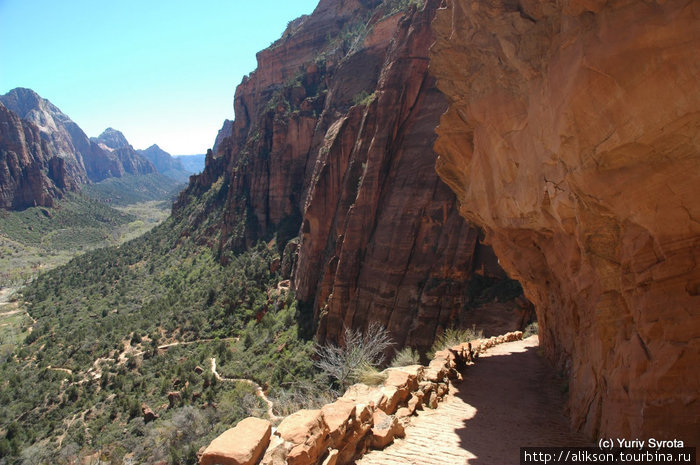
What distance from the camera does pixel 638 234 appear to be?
6.77 metres

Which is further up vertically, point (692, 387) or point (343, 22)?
point (343, 22)

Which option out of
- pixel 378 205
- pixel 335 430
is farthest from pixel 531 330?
pixel 335 430

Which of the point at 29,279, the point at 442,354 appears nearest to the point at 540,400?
the point at 442,354

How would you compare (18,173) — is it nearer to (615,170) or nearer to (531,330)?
(531,330)

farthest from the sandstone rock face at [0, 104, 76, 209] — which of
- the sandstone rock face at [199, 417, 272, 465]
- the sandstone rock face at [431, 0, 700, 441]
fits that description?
the sandstone rock face at [431, 0, 700, 441]

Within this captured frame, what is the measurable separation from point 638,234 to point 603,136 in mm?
1918

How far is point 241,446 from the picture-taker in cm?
552

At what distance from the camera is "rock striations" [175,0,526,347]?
2684cm

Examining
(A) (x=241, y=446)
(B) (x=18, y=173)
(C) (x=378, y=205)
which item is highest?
(B) (x=18, y=173)

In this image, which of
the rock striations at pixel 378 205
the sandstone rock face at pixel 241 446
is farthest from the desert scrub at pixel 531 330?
the sandstone rock face at pixel 241 446

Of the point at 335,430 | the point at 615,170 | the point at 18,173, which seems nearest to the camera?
the point at 615,170

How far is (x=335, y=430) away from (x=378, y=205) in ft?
88.3

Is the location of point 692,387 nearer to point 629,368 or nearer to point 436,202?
point 629,368

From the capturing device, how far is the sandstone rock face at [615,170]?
5391 mm
